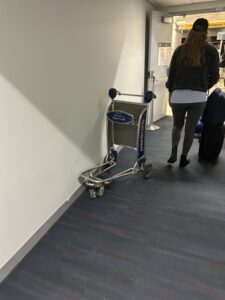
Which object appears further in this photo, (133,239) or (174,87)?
(174,87)

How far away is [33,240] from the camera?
1.78m

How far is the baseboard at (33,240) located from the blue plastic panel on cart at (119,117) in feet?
2.59

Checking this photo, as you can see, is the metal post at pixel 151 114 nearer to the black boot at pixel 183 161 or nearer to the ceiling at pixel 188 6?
the ceiling at pixel 188 6

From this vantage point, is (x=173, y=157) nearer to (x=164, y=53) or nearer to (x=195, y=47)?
(x=195, y=47)

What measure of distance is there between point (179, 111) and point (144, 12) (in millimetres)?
1925

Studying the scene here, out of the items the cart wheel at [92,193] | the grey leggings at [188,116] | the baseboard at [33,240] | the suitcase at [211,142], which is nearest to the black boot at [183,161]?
the grey leggings at [188,116]

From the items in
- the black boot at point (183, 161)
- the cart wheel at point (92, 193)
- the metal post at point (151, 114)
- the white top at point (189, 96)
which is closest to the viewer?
the cart wheel at point (92, 193)

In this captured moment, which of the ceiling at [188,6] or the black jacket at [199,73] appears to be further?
the ceiling at [188,6]

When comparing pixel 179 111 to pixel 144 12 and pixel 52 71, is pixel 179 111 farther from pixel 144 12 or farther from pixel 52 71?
pixel 144 12

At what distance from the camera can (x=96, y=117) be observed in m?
2.57

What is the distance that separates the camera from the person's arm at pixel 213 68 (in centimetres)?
243

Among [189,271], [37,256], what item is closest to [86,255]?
[37,256]

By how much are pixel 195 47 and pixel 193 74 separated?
250 millimetres

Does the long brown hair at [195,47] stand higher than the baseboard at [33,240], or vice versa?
the long brown hair at [195,47]
